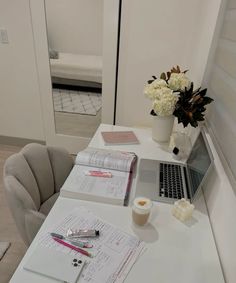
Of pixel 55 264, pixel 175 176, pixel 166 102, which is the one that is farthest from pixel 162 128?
pixel 55 264

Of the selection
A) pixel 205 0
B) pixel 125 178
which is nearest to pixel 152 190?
pixel 125 178

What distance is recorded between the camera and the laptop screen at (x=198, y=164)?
38.8 inches

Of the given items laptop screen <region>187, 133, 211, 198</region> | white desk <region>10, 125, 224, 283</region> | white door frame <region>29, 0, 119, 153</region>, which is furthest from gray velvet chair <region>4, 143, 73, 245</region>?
white door frame <region>29, 0, 119, 153</region>

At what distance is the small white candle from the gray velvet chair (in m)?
0.57

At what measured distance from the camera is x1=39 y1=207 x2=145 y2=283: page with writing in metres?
0.73

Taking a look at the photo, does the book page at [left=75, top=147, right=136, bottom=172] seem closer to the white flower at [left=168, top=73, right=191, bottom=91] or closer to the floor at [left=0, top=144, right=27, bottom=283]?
the white flower at [left=168, top=73, right=191, bottom=91]

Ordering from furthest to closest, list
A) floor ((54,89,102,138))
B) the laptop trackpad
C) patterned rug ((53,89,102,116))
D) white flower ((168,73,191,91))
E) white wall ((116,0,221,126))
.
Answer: floor ((54,89,102,138)), patterned rug ((53,89,102,116)), white wall ((116,0,221,126)), white flower ((168,73,191,91)), the laptop trackpad

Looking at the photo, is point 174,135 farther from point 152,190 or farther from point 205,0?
point 205,0

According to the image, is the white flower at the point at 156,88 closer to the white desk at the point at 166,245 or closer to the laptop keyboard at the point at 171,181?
the laptop keyboard at the point at 171,181

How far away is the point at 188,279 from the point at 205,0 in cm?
169

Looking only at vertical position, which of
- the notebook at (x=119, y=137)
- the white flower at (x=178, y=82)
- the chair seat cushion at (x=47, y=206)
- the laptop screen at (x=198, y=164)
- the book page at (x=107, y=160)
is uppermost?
the white flower at (x=178, y=82)

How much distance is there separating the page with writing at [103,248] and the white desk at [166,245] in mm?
26

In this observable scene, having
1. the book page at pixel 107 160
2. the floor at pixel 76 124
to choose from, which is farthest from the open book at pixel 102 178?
the floor at pixel 76 124

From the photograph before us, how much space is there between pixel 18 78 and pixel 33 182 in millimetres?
1536
